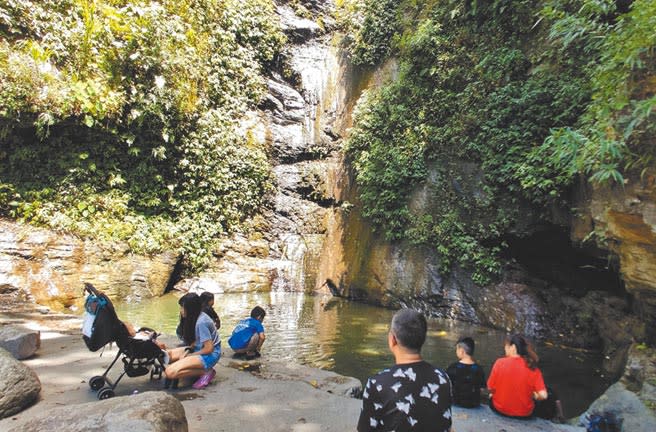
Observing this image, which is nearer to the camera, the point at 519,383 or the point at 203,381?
the point at 519,383

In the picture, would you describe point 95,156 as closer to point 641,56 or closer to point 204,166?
point 204,166

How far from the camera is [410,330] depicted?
7.05 feet

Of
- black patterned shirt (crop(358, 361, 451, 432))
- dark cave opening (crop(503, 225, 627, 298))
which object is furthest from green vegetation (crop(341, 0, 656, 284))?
black patterned shirt (crop(358, 361, 451, 432))

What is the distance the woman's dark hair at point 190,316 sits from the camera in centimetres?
452

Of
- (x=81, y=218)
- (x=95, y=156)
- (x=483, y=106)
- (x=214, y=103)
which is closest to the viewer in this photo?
(x=483, y=106)

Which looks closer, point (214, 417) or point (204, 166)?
point (214, 417)

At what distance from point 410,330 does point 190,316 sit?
3.27 m

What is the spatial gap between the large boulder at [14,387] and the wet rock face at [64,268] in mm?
6224

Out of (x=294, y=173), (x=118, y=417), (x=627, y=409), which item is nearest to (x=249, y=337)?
(x=118, y=417)

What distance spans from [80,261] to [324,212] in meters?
7.56

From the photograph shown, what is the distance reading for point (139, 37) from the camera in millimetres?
11258

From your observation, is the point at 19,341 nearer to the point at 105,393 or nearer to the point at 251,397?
the point at 105,393

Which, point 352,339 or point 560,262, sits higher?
point 560,262

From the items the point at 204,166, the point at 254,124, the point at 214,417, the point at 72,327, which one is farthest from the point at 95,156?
the point at 214,417
